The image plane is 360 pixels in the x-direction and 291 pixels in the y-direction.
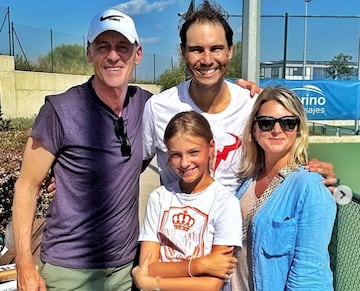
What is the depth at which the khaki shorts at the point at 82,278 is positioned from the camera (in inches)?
87.4

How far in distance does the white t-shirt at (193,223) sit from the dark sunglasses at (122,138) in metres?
0.28

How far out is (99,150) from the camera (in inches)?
87.1

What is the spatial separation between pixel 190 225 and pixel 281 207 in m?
0.39

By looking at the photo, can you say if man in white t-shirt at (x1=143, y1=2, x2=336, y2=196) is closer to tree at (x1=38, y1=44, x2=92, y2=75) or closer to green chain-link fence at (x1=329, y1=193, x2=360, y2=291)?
green chain-link fence at (x1=329, y1=193, x2=360, y2=291)

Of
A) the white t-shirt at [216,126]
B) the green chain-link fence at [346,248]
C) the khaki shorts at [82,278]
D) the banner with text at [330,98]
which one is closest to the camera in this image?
the khaki shorts at [82,278]

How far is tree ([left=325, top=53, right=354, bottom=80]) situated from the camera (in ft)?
70.4

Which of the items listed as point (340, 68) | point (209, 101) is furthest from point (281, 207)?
point (340, 68)

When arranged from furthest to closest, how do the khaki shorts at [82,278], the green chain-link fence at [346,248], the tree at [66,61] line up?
1. the tree at [66,61]
2. the green chain-link fence at [346,248]
3. the khaki shorts at [82,278]

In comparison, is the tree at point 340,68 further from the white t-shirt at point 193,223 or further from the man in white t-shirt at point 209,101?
the white t-shirt at point 193,223

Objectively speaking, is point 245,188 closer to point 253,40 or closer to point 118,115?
point 118,115

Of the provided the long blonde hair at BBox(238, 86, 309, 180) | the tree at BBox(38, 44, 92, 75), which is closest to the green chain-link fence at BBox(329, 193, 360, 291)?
the long blonde hair at BBox(238, 86, 309, 180)

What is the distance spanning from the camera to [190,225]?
2066 millimetres

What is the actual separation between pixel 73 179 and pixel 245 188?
0.79m

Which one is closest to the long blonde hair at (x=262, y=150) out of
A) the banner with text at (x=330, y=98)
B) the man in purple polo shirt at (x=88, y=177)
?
the man in purple polo shirt at (x=88, y=177)
